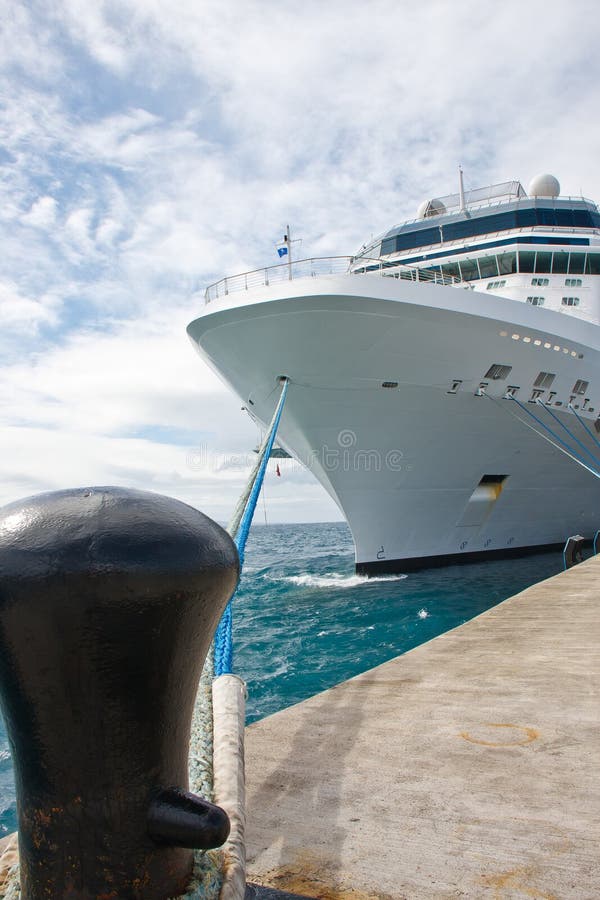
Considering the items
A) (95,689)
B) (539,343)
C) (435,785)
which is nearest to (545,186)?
(539,343)

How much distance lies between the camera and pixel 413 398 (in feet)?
43.0

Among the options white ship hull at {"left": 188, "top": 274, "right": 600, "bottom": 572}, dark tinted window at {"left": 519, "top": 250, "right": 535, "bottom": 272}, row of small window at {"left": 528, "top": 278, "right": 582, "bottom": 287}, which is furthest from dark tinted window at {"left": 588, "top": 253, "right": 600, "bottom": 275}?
white ship hull at {"left": 188, "top": 274, "right": 600, "bottom": 572}

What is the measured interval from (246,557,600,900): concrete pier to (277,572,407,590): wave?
12.3 meters

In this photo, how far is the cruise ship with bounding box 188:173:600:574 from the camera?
12039 millimetres

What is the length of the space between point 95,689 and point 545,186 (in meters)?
23.7

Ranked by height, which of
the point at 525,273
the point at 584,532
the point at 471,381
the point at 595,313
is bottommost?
the point at 584,532

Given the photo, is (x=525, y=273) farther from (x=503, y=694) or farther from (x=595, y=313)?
(x=503, y=694)

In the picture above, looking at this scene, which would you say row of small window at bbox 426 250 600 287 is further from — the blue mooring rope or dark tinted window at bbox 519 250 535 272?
the blue mooring rope

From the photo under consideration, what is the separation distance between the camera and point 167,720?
3.74 ft

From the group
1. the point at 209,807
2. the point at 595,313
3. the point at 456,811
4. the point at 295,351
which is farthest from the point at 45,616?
the point at 595,313

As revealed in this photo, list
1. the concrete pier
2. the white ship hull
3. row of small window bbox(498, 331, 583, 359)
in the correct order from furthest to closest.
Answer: row of small window bbox(498, 331, 583, 359) → the white ship hull → the concrete pier

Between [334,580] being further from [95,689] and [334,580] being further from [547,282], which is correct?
[95,689]

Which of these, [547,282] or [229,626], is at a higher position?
[547,282]

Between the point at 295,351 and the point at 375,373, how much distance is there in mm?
1678
